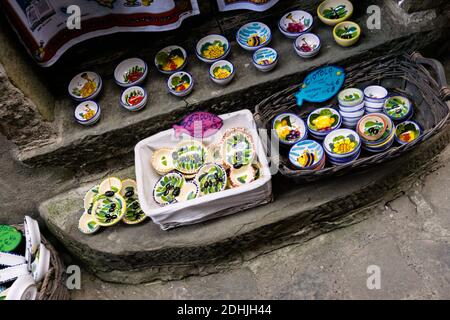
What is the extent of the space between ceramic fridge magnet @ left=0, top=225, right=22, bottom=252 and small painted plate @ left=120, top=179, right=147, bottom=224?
0.68 meters

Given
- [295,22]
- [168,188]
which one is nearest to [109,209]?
[168,188]

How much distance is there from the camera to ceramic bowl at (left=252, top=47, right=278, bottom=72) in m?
2.84

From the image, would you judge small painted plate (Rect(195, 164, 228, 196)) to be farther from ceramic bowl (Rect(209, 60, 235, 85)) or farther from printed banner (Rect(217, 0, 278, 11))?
printed banner (Rect(217, 0, 278, 11))

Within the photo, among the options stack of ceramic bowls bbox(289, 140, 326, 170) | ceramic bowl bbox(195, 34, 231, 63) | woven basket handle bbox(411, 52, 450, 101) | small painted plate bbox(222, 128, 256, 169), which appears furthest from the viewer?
ceramic bowl bbox(195, 34, 231, 63)

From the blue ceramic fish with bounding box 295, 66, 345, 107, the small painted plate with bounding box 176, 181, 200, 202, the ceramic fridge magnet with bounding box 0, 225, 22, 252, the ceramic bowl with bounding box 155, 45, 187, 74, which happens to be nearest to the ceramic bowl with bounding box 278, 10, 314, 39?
the blue ceramic fish with bounding box 295, 66, 345, 107

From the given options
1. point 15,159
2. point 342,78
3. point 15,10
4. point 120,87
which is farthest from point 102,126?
point 342,78

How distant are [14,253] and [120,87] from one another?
1.19 m

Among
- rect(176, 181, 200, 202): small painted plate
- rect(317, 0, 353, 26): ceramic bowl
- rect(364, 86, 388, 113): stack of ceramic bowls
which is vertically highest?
rect(317, 0, 353, 26): ceramic bowl

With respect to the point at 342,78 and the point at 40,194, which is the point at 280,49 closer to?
the point at 342,78

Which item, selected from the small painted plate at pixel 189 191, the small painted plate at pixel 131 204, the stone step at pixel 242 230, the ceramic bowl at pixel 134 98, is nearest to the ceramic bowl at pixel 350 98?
the stone step at pixel 242 230

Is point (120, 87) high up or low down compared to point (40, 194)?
up

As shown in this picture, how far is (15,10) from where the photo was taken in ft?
8.13

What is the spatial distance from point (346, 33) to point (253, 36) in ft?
1.86
